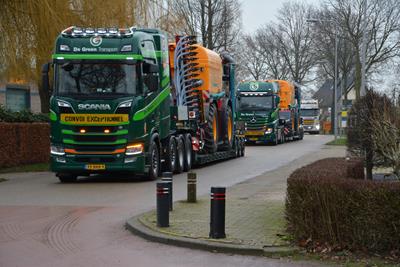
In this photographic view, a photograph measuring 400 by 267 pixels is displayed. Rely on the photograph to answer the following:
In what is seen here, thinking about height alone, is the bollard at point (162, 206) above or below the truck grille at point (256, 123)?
below

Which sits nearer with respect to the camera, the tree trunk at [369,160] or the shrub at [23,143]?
the tree trunk at [369,160]

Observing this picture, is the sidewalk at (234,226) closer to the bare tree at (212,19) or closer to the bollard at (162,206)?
the bollard at (162,206)

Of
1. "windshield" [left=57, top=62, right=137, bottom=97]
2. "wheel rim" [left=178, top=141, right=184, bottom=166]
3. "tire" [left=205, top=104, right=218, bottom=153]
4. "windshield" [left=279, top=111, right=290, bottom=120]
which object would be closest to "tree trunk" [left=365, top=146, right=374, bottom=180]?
"windshield" [left=57, top=62, right=137, bottom=97]

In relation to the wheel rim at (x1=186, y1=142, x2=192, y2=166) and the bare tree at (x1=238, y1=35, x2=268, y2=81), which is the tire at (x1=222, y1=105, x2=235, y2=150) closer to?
the wheel rim at (x1=186, y1=142, x2=192, y2=166)

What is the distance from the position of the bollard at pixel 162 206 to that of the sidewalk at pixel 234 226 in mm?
125

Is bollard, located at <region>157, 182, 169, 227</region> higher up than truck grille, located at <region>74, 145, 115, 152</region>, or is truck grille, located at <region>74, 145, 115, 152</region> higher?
truck grille, located at <region>74, 145, 115, 152</region>

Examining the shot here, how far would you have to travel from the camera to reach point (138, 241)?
8.84 metres

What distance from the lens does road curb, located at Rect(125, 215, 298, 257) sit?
7.78 metres

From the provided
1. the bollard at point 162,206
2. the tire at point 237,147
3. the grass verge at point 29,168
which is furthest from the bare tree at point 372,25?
the bollard at point 162,206

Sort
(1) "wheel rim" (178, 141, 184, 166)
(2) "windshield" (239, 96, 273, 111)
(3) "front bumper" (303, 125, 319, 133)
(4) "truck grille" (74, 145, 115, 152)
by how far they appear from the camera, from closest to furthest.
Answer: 1. (4) "truck grille" (74, 145, 115, 152)
2. (1) "wheel rim" (178, 141, 184, 166)
3. (2) "windshield" (239, 96, 273, 111)
4. (3) "front bumper" (303, 125, 319, 133)

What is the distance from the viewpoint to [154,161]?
57.4ft

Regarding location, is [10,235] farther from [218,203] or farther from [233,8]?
[233,8]

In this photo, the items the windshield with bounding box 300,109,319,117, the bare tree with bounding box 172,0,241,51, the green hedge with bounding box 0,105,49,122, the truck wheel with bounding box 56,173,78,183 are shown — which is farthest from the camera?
the windshield with bounding box 300,109,319,117

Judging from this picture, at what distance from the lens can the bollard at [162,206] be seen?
30.3ft
